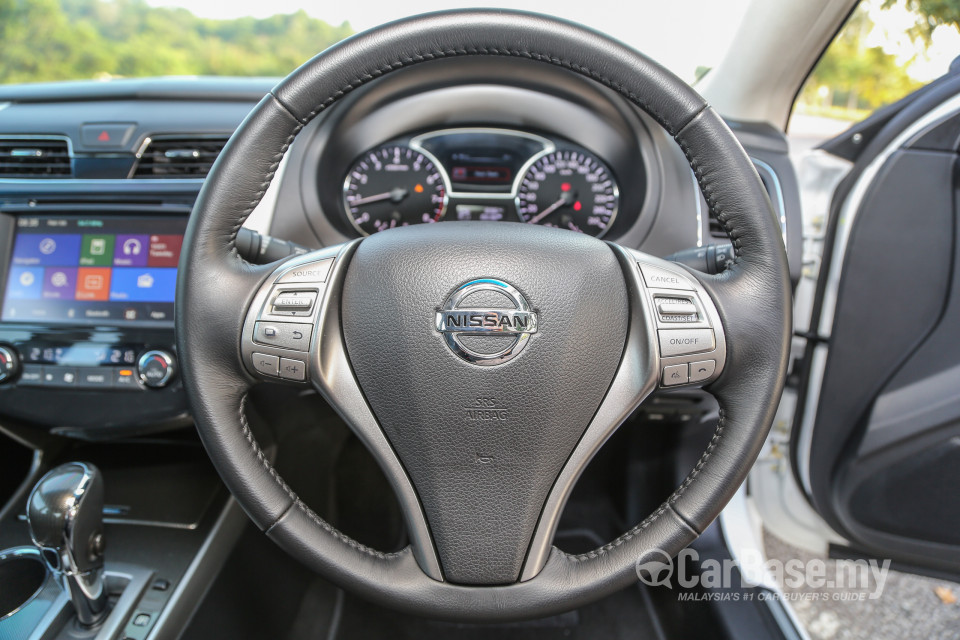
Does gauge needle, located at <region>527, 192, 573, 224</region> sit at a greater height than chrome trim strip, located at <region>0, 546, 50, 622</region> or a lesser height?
greater

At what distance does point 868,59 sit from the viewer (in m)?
1.57

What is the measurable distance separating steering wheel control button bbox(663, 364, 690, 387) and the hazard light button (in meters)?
1.14

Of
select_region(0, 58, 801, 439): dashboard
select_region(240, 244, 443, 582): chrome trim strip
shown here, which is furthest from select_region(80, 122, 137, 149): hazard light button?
select_region(240, 244, 443, 582): chrome trim strip

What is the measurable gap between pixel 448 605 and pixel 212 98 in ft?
3.65

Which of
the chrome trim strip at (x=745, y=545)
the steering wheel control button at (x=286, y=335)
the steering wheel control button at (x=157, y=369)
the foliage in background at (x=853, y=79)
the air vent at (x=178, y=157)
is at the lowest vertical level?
the chrome trim strip at (x=745, y=545)

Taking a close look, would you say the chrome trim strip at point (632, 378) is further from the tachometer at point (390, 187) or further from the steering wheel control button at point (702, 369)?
the tachometer at point (390, 187)

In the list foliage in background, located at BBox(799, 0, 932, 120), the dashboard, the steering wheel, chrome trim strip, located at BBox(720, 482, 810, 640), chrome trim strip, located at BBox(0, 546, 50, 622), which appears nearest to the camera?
the steering wheel

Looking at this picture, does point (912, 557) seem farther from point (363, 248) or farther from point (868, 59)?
point (363, 248)

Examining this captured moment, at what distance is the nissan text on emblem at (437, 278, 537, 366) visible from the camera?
0.79 m

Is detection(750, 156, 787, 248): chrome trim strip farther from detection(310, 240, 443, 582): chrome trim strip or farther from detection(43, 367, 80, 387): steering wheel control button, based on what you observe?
detection(43, 367, 80, 387): steering wheel control button

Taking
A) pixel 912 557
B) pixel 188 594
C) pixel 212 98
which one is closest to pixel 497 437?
pixel 188 594

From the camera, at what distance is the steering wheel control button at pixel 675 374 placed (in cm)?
81

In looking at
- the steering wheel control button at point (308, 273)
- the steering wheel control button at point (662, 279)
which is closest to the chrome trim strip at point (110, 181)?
the steering wheel control button at point (308, 273)

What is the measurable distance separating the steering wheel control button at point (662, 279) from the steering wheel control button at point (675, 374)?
10cm
